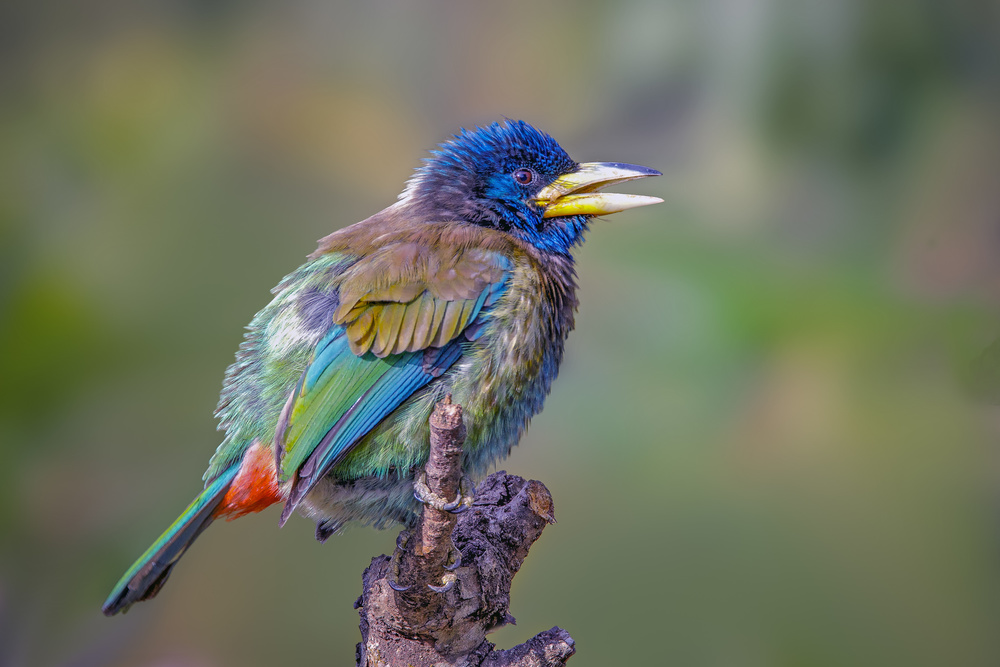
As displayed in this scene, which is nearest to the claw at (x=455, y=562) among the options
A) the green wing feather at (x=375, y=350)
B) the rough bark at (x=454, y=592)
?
the rough bark at (x=454, y=592)

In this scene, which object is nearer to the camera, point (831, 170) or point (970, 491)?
point (970, 491)

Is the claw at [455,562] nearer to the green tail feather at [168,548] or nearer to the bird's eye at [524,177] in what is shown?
the green tail feather at [168,548]

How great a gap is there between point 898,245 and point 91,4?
3.52 m

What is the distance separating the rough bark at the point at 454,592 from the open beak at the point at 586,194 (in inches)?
32.0

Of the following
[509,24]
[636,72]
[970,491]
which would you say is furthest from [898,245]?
[509,24]

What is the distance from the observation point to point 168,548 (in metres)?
2.42

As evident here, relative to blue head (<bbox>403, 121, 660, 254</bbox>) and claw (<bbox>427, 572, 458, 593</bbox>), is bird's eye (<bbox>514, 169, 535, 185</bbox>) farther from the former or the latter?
claw (<bbox>427, 572, 458, 593</bbox>)

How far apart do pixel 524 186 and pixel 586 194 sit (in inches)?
7.4

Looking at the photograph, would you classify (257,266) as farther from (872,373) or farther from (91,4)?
(872,373)

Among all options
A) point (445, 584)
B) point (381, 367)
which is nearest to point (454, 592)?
point (445, 584)

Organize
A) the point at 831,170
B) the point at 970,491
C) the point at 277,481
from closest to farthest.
A: the point at 277,481 → the point at 970,491 → the point at 831,170

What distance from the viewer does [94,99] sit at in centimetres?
401

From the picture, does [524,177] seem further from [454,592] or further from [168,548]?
[168,548]

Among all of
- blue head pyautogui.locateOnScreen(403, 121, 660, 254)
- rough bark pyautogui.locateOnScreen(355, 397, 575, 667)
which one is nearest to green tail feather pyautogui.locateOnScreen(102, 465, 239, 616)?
rough bark pyautogui.locateOnScreen(355, 397, 575, 667)
